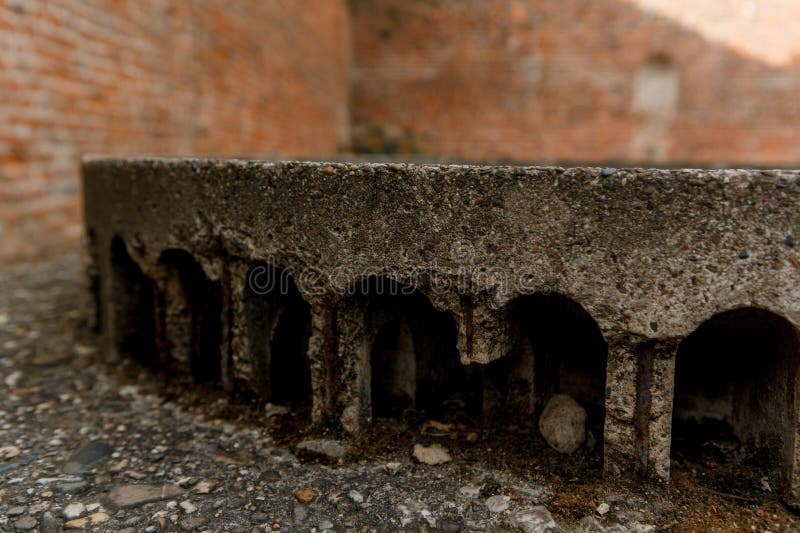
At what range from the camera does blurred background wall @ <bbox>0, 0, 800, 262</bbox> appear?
8.67m

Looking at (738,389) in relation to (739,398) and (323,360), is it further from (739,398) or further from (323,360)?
(323,360)

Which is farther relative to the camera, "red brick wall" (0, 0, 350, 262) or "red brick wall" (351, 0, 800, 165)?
"red brick wall" (351, 0, 800, 165)

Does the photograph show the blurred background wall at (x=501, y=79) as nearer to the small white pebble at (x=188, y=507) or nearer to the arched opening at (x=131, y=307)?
the arched opening at (x=131, y=307)

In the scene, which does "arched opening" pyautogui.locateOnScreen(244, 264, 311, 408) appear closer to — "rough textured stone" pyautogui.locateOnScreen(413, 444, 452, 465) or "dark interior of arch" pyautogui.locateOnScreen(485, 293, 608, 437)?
"rough textured stone" pyautogui.locateOnScreen(413, 444, 452, 465)

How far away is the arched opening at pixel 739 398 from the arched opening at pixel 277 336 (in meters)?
1.42

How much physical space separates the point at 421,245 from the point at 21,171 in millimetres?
4252

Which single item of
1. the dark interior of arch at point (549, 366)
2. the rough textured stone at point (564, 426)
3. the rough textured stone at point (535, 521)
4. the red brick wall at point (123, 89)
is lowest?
the rough textured stone at point (535, 521)

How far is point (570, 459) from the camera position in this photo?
2008 mm

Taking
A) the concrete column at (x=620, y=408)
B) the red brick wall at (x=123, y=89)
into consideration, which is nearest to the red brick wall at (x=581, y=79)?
the red brick wall at (x=123, y=89)

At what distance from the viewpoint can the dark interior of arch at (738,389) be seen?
1789 mm

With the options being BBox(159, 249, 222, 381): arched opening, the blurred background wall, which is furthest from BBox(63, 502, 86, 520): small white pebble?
the blurred background wall

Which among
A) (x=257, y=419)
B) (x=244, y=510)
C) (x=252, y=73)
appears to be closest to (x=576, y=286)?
(x=244, y=510)

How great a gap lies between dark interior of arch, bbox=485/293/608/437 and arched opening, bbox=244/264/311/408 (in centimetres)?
81

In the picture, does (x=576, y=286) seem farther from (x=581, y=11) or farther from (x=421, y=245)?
(x=581, y=11)
